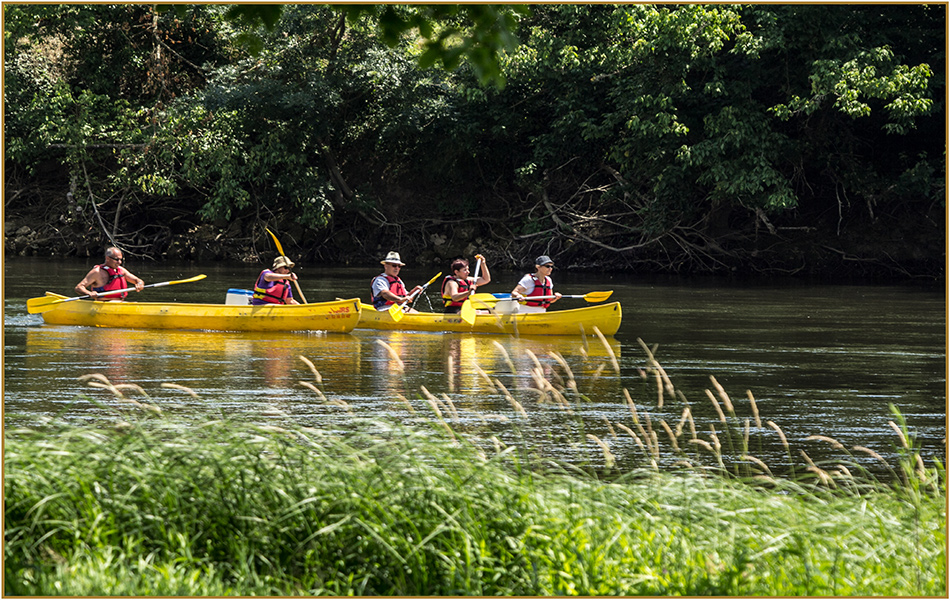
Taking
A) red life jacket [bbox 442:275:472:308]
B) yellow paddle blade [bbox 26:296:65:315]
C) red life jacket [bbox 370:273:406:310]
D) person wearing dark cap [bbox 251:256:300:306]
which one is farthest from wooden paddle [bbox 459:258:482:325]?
yellow paddle blade [bbox 26:296:65:315]

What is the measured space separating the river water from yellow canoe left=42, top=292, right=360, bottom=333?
0.75 ft

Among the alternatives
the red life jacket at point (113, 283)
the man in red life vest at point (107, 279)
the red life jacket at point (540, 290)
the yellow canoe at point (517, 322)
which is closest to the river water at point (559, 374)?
the yellow canoe at point (517, 322)

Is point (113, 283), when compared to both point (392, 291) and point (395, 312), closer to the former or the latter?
point (392, 291)

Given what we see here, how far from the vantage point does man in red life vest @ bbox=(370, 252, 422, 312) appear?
15683 mm

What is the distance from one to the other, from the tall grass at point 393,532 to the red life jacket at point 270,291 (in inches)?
441

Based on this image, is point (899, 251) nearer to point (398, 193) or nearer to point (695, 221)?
point (695, 221)

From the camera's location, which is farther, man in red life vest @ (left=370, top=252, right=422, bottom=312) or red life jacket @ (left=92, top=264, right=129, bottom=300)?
red life jacket @ (left=92, top=264, right=129, bottom=300)

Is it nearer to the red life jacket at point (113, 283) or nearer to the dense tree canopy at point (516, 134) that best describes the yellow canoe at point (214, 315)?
the red life jacket at point (113, 283)

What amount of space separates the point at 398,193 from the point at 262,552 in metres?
29.3

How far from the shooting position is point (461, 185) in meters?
32.4

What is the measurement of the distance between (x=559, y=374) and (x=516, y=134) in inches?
746

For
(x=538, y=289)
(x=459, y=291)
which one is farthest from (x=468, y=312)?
(x=538, y=289)

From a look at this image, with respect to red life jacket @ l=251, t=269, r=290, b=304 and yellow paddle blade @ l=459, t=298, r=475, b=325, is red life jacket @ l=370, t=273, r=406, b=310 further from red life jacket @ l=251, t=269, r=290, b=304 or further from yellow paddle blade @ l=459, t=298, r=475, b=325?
red life jacket @ l=251, t=269, r=290, b=304

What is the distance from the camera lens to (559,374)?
40.3 feet
